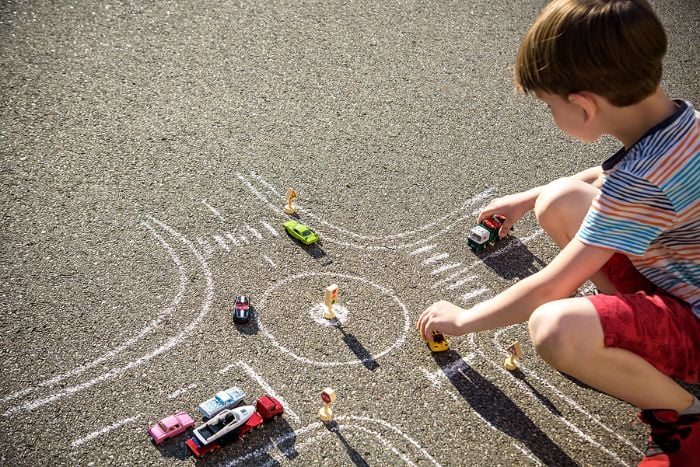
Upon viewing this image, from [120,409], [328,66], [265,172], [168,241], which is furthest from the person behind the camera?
[328,66]

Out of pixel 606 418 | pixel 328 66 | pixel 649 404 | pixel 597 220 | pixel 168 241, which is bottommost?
pixel 606 418

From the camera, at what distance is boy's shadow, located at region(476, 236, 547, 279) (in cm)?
341

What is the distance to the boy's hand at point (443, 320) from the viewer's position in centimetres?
258

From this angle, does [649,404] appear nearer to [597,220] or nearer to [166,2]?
[597,220]

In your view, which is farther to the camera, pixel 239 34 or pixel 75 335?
pixel 239 34

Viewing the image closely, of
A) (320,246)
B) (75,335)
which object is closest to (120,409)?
(75,335)

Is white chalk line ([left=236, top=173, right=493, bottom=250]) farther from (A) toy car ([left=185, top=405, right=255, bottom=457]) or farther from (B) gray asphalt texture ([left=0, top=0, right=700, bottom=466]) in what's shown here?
(A) toy car ([left=185, top=405, right=255, bottom=457])

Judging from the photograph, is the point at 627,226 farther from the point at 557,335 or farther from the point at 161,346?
the point at 161,346

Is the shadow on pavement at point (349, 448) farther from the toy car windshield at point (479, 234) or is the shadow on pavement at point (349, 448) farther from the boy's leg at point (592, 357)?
the toy car windshield at point (479, 234)

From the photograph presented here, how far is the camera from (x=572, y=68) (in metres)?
2.27

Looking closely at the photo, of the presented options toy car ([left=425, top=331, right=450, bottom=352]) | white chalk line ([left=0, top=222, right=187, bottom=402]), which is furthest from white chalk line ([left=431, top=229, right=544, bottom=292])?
white chalk line ([left=0, top=222, right=187, bottom=402])

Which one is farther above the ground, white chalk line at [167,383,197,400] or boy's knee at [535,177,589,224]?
boy's knee at [535,177,589,224]

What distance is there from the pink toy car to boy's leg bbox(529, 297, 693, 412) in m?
1.19

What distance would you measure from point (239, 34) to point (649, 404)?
3.67m
